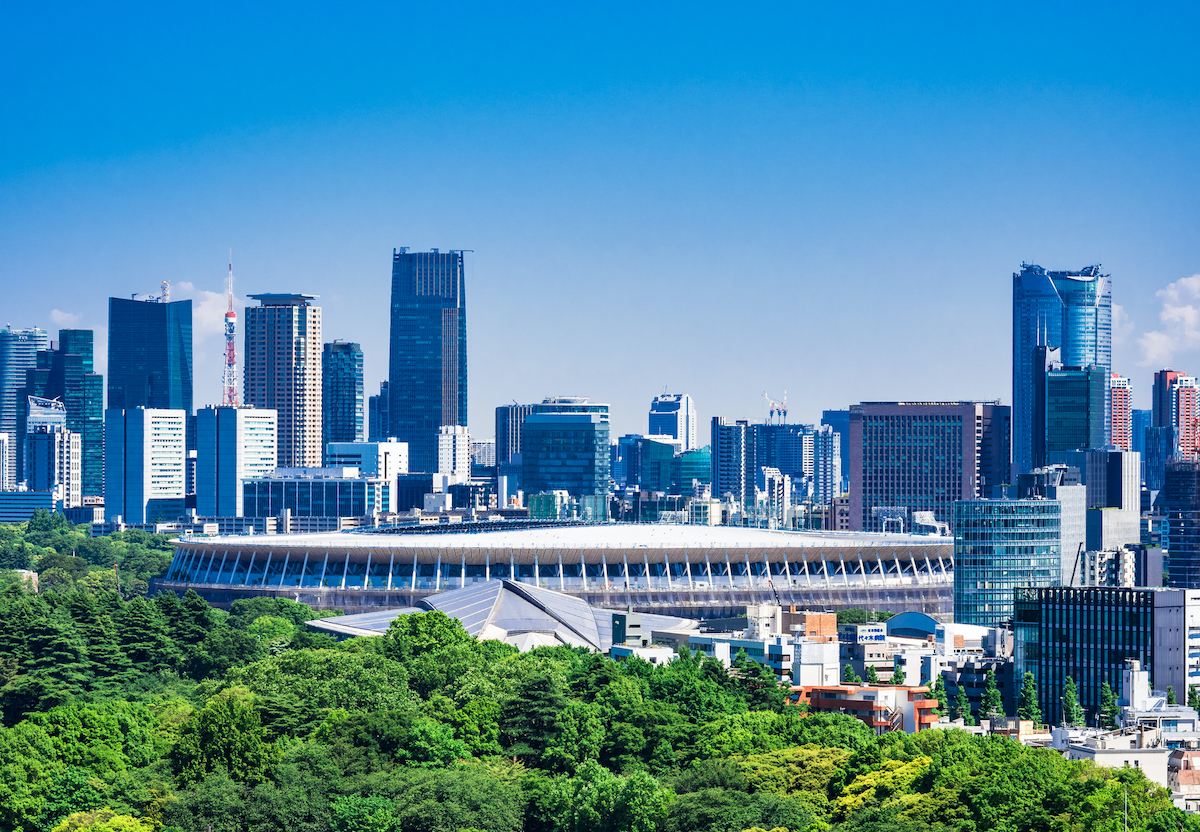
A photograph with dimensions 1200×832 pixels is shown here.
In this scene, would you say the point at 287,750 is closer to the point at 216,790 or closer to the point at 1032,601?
Result: the point at 216,790

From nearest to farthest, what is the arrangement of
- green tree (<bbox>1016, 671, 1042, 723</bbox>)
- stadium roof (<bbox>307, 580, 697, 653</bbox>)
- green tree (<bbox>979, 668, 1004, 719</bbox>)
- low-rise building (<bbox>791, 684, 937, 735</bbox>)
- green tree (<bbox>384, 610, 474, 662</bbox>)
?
low-rise building (<bbox>791, 684, 937, 735</bbox>), green tree (<bbox>979, 668, 1004, 719</bbox>), green tree (<bbox>1016, 671, 1042, 723</bbox>), green tree (<bbox>384, 610, 474, 662</bbox>), stadium roof (<bbox>307, 580, 697, 653</bbox>)

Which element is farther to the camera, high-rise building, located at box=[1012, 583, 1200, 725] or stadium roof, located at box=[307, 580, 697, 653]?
stadium roof, located at box=[307, 580, 697, 653]

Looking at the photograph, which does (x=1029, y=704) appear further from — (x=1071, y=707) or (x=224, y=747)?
→ (x=224, y=747)

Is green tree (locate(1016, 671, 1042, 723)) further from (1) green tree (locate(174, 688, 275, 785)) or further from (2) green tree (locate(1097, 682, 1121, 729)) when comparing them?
(1) green tree (locate(174, 688, 275, 785))

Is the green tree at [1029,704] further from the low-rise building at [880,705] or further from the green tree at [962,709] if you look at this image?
the low-rise building at [880,705]

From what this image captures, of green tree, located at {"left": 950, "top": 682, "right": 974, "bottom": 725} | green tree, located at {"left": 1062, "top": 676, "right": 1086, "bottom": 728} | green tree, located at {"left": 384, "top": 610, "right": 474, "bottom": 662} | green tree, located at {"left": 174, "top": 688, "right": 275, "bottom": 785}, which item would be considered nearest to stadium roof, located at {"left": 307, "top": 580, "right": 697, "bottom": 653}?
green tree, located at {"left": 384, "top": 610, "right": 474, "bottom": 662}

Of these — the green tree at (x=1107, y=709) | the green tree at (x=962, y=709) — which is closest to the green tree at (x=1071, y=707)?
the green tree at (x=1107, y=709)
